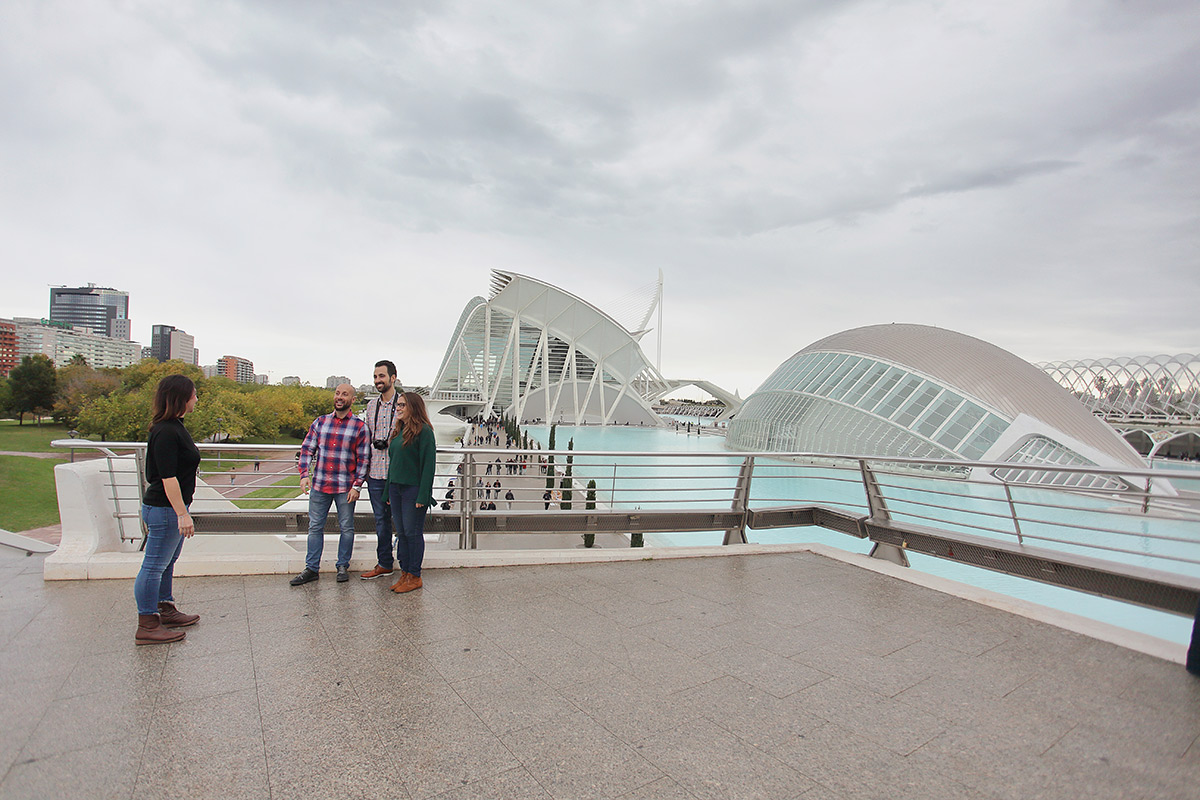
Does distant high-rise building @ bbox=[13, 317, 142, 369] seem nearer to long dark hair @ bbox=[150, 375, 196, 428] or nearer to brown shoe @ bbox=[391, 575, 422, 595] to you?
long dark hair @ bbox=[150, 375, 196, 428]

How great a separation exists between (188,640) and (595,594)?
2.66 meters

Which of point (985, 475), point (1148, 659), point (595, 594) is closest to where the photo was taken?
point (1148, 659)

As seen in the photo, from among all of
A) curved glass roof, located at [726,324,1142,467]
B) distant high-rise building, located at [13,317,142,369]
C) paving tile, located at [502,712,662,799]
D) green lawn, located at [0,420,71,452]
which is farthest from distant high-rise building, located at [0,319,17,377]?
paving tile, located at [502,712,662,799]

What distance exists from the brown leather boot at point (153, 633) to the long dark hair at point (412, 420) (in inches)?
72.2

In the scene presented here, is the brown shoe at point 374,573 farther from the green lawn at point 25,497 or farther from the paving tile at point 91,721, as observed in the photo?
the green lawn at point 25,497

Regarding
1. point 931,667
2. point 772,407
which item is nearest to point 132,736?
point 931,667

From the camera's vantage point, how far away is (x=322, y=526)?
4.81 meters

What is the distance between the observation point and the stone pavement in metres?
2.25

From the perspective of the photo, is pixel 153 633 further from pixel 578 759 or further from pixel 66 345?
pixel 66 345

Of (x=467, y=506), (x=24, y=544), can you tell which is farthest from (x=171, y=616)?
(x=24, y=544)

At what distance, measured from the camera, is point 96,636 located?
11.5 feet

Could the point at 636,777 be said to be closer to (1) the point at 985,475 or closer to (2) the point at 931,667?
(2) the point at 931,667

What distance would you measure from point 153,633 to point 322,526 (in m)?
1.46

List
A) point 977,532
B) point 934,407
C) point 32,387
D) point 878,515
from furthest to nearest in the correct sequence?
point 32,387 < point 934,407 < point 977,532 < point 878,515
